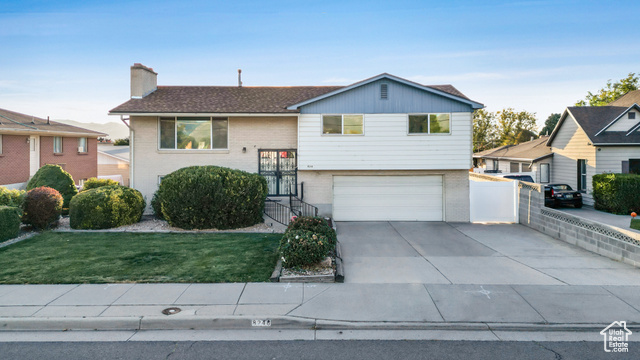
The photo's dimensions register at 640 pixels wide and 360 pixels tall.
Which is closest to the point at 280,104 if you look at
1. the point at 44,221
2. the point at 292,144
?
the point at 292,144

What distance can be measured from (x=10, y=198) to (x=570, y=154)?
87.3 ft

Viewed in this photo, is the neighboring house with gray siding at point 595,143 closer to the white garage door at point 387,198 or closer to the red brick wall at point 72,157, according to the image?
the white garage door at point 387,198

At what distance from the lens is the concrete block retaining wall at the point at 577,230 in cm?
980

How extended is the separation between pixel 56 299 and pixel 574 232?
13.5 m

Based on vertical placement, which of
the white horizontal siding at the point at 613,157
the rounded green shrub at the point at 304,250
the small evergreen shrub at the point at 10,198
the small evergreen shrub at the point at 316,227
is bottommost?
the rounded green shrub at the point at 304,250

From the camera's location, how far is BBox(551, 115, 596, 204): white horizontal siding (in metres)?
20.8

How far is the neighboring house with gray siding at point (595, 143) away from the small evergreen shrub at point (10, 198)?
25014 mm

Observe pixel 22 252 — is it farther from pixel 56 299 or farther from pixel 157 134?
pixel 157 134

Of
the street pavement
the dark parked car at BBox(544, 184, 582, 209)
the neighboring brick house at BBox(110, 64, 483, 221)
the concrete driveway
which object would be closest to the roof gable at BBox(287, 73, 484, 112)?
the neighboring brick house at BBox(110, 64, 483, 221)

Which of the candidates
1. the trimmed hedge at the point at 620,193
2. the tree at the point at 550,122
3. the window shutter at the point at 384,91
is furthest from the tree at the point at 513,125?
the window shutter at the point at 384,91

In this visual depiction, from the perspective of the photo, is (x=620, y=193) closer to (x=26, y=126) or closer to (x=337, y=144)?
(x=337, y=144)

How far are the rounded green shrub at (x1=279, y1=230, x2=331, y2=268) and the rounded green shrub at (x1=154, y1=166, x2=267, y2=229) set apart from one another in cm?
499

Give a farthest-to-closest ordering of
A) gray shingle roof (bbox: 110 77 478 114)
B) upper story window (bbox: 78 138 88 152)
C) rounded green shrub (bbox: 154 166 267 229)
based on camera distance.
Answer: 1. upper story window (bbox: 78 138 88 152)
2. gray shingle roof (bbox: 110 77 478 114)
3. rounded green shrub (bbox: 154 166 267 229)

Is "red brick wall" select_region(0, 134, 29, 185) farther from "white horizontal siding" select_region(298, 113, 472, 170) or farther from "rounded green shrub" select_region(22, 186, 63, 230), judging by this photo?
"white horizontal siding" select_region(298, 113, 472, 170)
